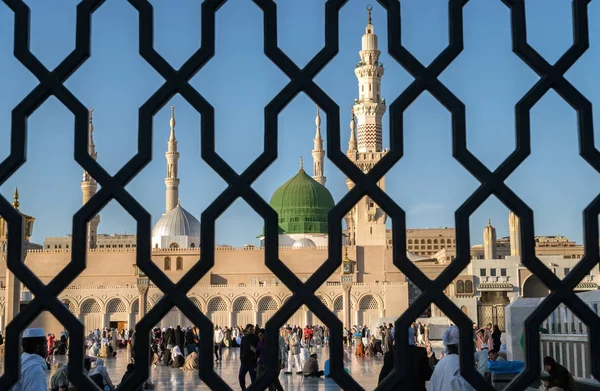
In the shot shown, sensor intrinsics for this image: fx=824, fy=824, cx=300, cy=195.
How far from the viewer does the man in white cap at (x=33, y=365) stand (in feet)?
7.61

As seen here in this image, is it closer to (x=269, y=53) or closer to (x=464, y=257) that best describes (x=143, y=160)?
(x=269, y=53)

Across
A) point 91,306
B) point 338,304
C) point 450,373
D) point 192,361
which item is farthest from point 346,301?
point 450,373

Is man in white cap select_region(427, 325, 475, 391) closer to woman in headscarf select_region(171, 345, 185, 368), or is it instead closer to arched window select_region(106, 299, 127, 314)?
woman in headscarf select_region(171, 345, 185, 368)

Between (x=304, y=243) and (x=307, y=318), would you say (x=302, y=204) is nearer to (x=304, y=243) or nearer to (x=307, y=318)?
(x=304, y=243)

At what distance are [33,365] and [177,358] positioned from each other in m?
10.1

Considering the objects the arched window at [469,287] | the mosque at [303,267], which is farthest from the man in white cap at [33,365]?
the arched window at [469,287]

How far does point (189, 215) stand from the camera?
41031 millimetres

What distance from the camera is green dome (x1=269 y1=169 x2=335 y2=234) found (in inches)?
1580

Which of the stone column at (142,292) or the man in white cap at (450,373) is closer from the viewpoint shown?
the man in white cap at (450,373)

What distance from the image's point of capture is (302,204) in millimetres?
40219

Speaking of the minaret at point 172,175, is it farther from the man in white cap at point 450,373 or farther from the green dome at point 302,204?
the man in white cap at point 450,373

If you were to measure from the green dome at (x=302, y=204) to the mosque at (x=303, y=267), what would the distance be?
49mm

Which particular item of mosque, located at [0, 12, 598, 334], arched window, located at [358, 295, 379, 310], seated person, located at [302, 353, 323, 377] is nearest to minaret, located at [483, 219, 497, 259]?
mosque, located at [0, 12, 598, 334]

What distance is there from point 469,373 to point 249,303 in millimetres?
33382
